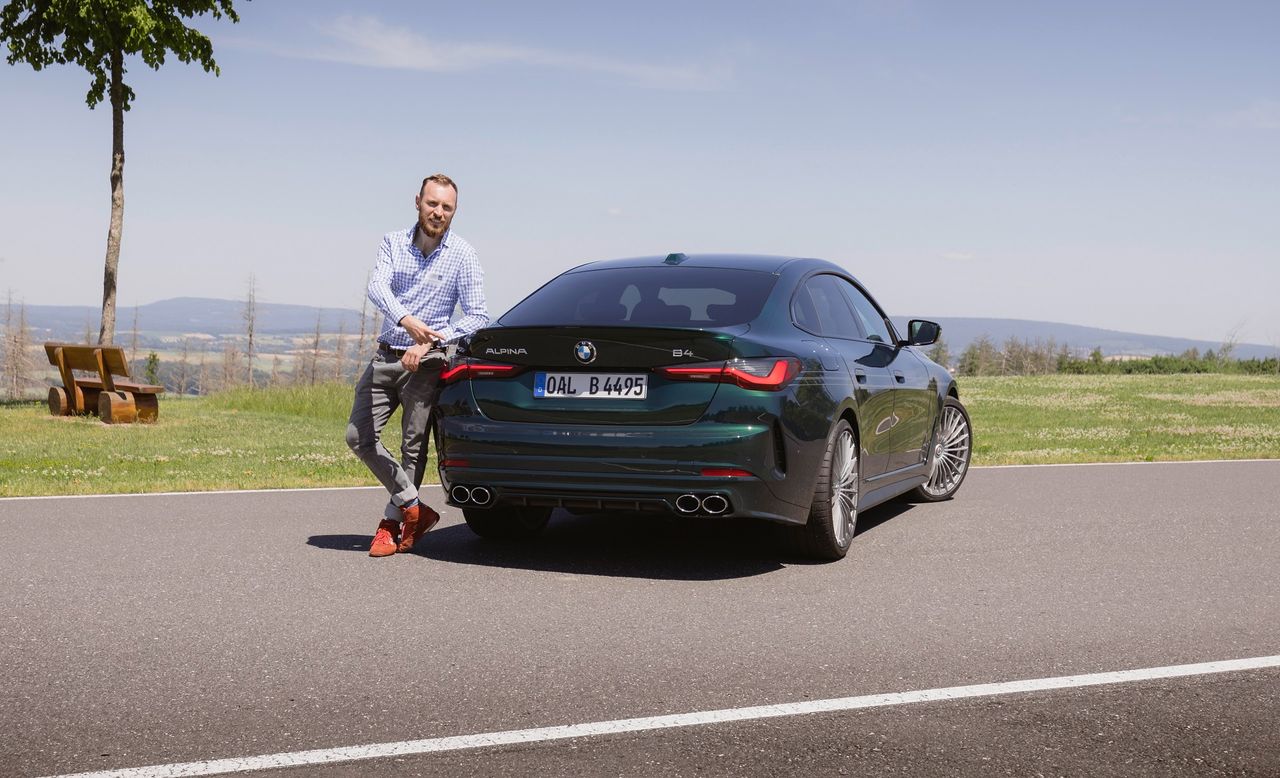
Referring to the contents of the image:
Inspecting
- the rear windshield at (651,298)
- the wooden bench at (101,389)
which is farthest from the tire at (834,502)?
the wooden bench at (101,389)

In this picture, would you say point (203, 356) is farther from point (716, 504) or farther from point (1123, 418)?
point (716, 504)

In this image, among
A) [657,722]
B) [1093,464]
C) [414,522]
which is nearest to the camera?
[657,722]

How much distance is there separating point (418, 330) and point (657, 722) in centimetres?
342

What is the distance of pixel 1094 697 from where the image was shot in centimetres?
458

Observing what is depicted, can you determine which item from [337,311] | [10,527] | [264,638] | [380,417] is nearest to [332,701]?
[264,638]

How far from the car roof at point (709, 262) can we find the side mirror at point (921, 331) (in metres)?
1.54

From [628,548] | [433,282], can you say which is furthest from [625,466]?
[433,282]

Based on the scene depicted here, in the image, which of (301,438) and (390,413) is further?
(301,438)

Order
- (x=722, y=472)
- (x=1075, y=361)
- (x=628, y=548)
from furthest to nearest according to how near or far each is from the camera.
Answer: (x=1075, y=361) < (x=628, y=548) < (x=722, y=472)

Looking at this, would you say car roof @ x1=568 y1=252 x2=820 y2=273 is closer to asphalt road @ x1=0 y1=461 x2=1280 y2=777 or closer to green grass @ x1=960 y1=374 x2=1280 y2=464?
asphalt road @ x1=0 y1=461 x2=1280 y2=777

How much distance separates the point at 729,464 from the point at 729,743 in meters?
2.58

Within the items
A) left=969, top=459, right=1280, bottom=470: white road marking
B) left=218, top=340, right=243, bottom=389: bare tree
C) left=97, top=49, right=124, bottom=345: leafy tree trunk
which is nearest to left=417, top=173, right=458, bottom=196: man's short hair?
left=969, top=459, right=1280, bottom=470: white road marking

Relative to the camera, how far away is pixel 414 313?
7.37m

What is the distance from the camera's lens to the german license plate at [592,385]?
6648 mm
